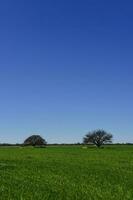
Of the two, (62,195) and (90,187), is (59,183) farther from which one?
(62,195)

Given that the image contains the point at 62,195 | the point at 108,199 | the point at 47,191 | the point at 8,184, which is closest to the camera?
the point at 108,199

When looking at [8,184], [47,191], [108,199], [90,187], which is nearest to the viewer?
[108,199]

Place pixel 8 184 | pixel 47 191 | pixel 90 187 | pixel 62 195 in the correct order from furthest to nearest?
1. pixel 8 184
2. pixel 90 187
3. pixel 47 191
4. pixel 62 195

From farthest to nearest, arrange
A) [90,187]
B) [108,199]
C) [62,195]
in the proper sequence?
[90,187]
[62,195]
[108,199]

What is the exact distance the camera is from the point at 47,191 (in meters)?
21.7

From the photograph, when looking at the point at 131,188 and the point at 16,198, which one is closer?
the point at 16,198

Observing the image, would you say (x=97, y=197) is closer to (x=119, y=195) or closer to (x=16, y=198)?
(x=119, y=195)

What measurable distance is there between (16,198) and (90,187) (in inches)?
191

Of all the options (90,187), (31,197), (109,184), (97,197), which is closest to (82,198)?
(97,197)

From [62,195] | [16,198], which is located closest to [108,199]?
[62,195]

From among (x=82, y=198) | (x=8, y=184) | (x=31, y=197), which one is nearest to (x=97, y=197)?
(x=82, y=198)

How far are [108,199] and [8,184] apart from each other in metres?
7.48

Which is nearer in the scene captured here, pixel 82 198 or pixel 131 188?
pixel 82 198

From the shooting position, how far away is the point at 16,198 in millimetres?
19359
